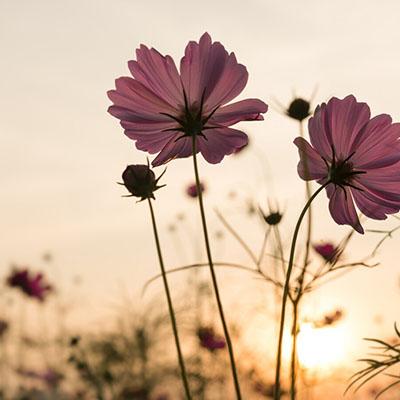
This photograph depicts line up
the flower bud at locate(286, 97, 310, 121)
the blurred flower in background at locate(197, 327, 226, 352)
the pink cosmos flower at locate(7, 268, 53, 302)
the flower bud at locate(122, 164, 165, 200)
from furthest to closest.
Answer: the pink cosmos flower at locate(7, 268, 53, 302) → the blurred flower in background at locate(197, 327, 226, 352) → the flower bud at locate(286, 97, 310, 121) → the flower bud at locate(122, 164, 165, 200)

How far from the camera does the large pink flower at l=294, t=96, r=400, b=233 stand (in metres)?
0.77

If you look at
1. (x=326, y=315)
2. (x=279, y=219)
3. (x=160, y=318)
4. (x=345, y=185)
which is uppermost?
(x=160, y=318)

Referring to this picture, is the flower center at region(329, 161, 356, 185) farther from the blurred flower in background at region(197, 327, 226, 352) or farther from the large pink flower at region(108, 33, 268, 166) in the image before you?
the blurred flower in background at region(197, 327, 226, 352)

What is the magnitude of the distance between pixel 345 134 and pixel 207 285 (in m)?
2.58

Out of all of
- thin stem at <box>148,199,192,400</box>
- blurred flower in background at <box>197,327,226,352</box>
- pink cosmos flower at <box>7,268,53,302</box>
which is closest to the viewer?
thin stem at <box>148,199,192,400</box>

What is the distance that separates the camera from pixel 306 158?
2.54 ft

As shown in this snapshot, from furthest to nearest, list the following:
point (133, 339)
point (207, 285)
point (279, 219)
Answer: point (133, 339) < point (207, 285) < point (279, 219)

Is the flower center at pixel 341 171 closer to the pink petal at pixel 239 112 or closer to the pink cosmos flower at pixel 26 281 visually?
the pink petal at pixel 239 112

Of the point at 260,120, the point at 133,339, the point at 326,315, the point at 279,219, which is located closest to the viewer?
the point at 260,120

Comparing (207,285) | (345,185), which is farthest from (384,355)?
(207,285)

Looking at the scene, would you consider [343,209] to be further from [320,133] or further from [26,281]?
[26,281]

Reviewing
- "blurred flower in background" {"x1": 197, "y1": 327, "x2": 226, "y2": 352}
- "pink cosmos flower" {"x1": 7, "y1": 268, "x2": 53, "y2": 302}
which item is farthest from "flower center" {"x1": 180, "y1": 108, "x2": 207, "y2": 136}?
"pink cosmos flower" {"x1": 7, "y1": 268, "x2": 53, "y2": 302}

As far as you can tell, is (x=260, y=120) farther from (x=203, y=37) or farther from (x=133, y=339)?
(x=133, y=339)

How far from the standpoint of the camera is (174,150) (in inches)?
31.6
